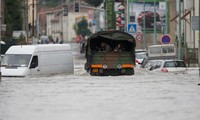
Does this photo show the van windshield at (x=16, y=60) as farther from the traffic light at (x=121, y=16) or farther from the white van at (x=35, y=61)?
the traffic light at (x=121, y=16)

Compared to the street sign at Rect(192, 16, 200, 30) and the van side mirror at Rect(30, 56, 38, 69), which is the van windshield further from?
the street sign at Rect(192, 16, 200, 30)

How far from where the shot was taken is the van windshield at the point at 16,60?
125 feet

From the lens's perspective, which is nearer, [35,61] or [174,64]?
[35,61]

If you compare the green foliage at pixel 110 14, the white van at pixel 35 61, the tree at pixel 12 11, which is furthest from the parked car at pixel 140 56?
the green foliage at pixel 110 14

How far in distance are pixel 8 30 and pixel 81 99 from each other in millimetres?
62501

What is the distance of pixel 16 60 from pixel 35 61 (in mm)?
1039

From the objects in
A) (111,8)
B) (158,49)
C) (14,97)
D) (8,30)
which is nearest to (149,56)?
(158,49)

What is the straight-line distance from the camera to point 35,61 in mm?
38344

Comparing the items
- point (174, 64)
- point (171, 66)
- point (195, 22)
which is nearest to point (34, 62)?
point (195, 22)

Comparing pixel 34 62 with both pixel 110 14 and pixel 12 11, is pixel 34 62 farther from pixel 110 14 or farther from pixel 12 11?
pixel 110 14

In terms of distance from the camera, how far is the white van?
37.9 metres

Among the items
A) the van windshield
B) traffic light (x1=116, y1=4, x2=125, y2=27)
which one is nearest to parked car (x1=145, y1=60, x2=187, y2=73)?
the van windshield

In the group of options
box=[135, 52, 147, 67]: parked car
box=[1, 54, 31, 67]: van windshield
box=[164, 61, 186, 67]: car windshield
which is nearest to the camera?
box=[1, 54, 31, 67]: van windshield

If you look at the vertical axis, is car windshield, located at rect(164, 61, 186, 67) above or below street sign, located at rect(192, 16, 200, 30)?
below
